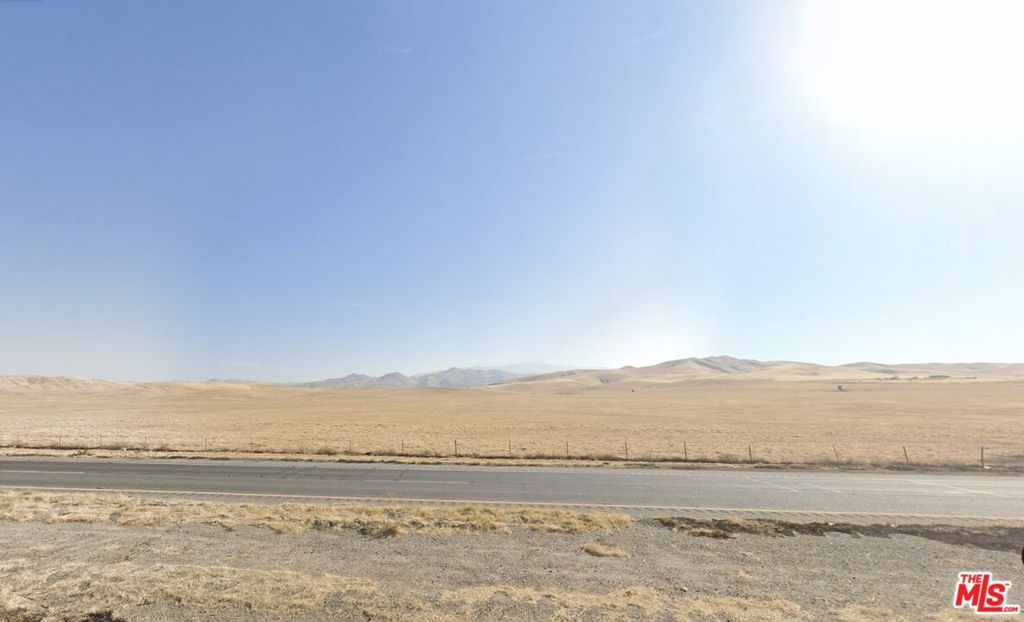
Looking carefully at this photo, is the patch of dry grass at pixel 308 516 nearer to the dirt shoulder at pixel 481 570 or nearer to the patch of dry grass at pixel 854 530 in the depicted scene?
the dirt shoulder at pixel 481 570

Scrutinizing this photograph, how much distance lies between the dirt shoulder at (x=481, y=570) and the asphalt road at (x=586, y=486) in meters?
2.63

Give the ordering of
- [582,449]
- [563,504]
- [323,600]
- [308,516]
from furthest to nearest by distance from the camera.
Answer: [582,449]
[563,504]
[308,516]
[323,600]

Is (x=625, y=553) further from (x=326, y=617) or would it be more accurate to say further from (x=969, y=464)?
(x=969, y=464)

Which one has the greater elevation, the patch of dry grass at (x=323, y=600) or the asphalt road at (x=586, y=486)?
the patch of dry grass at (x=323, y=600)

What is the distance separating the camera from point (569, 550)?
1030 cm

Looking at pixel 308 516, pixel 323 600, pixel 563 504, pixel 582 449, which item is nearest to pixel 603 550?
pixel 563 504

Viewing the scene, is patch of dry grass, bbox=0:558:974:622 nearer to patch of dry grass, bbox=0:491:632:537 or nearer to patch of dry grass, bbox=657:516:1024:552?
patch of dry grass, bbox=0:491:632:537

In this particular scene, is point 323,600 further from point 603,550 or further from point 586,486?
point 586,486

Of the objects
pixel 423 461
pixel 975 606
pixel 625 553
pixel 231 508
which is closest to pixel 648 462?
pixel 423 461

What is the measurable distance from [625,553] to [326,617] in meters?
Result: 6.34

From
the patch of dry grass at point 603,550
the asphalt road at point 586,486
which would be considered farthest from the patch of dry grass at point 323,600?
the asphalt road at point 586,486

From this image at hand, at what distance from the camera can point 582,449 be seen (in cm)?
3006

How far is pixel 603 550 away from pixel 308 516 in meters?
8.12

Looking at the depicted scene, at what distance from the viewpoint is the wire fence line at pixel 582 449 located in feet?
82.5
